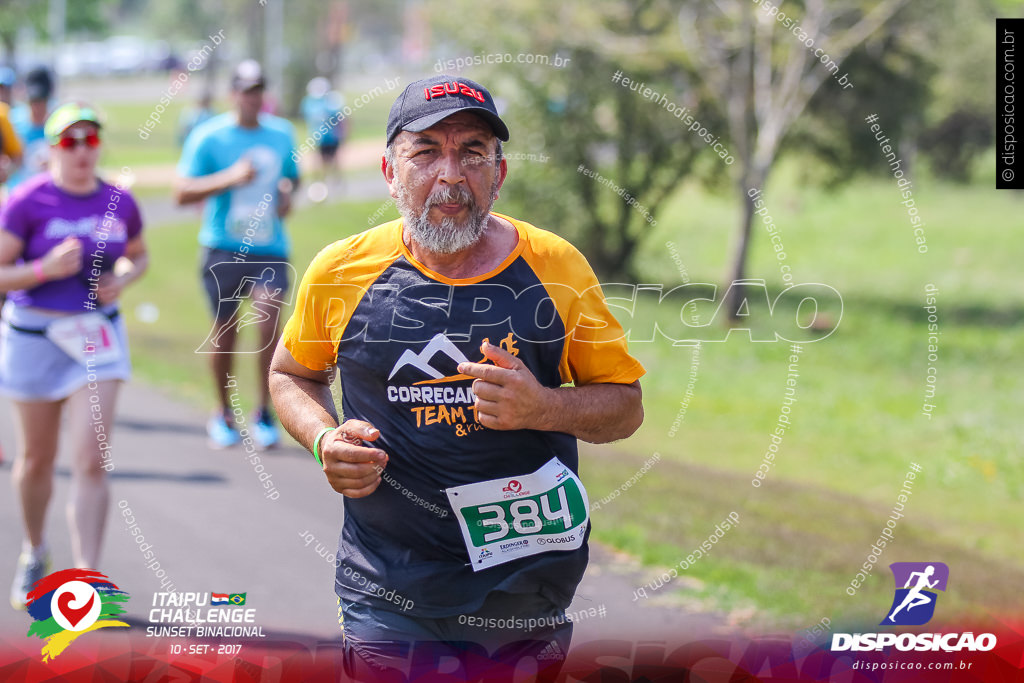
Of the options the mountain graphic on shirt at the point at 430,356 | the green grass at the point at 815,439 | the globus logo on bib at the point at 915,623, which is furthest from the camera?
the green grass at the point at 815,439

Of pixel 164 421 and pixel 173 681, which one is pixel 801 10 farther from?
pixel 173 681

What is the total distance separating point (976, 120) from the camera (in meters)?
30.8

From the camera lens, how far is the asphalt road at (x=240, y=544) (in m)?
5.24

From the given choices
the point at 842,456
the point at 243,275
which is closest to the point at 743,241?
the point at 842,456

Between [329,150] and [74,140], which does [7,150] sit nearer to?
[74,140]

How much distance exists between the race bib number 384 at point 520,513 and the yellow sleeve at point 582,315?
30cm

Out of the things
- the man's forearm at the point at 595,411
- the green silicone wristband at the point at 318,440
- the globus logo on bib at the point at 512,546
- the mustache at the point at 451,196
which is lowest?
the globus logo on bib at the point at 512,546

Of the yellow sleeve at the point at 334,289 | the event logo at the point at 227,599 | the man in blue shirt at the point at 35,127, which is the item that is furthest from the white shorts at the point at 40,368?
the man in blue shirt at the point at 35,127

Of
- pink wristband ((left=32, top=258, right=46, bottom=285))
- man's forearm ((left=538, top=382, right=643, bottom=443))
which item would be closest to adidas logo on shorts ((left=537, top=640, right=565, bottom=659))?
man's forearm ((left=538, top=382, right=643, bottom=443))

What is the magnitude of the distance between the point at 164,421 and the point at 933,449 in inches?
263

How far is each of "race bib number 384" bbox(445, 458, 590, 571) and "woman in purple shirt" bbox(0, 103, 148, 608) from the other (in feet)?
8.41

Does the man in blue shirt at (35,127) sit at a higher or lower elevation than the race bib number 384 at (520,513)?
higher

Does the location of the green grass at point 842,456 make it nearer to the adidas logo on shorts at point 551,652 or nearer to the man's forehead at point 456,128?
the adidas logo on shorts at point 551,652

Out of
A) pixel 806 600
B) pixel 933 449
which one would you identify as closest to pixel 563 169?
pixel 933 449
